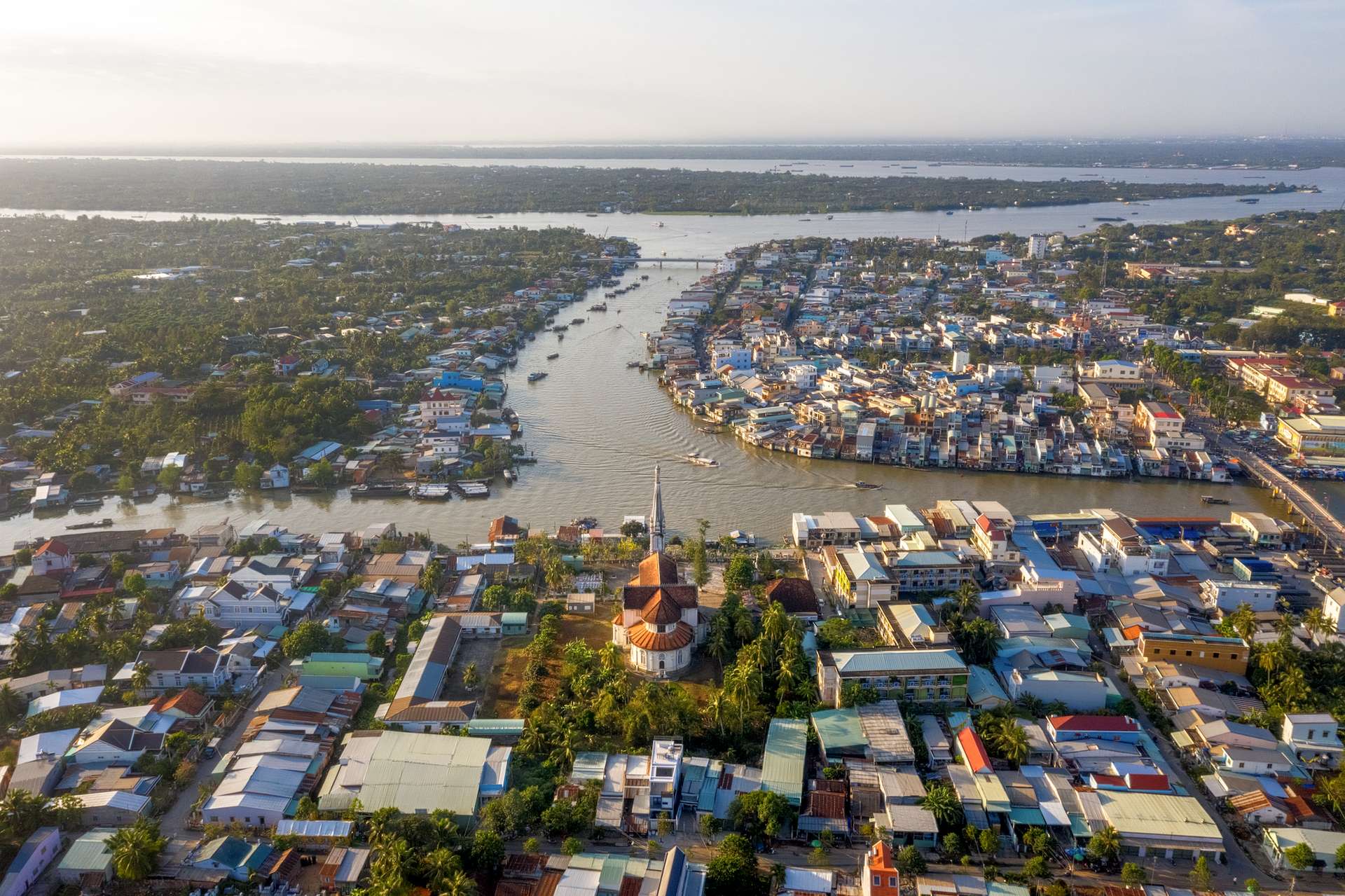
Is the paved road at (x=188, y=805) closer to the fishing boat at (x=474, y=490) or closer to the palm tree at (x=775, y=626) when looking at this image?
the palm tree at (x=775, y=626)

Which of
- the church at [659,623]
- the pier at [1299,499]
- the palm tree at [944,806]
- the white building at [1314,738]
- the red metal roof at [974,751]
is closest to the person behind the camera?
the palm tree at [944,806]

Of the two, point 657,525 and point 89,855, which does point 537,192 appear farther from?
point 89,855

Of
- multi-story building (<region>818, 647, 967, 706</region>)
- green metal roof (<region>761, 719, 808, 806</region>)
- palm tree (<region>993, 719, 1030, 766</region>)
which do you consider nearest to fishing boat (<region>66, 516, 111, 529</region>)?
green metal roof (<region>761, 719, 808, 806</region>)

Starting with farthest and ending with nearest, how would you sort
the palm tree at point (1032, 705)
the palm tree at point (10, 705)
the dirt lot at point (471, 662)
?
1. the dirt lot at point (471, 662)
2. the palm tree at point (1032, 705)
3. the palm tree at point (10, 705)

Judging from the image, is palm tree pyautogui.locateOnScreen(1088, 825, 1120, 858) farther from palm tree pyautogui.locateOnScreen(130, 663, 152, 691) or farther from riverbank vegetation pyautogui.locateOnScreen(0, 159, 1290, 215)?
riverbank vegetation pyautogui.locateOnScreen(0, 159, 1290, 215)

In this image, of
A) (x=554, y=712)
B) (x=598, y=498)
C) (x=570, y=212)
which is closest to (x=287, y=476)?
(x=598, y=498)

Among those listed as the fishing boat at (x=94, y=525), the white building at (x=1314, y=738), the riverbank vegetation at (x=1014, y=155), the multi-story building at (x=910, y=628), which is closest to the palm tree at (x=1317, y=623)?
the white building at (x=1314, y=738)

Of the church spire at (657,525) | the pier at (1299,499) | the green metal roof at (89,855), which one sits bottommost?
the pier at (1299,499)
